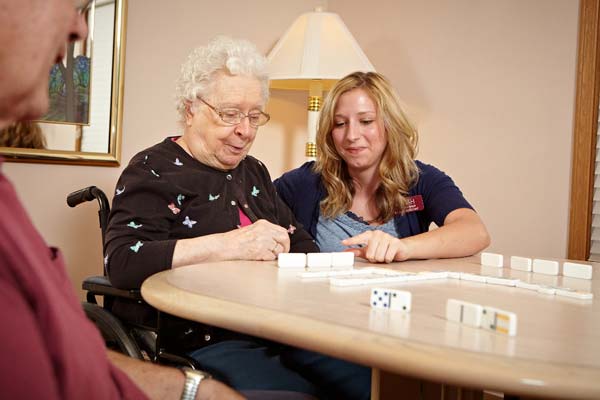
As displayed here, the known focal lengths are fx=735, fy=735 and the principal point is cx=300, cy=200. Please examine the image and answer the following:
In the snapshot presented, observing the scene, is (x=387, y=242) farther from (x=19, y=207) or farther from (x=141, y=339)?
(x=19, y=207)

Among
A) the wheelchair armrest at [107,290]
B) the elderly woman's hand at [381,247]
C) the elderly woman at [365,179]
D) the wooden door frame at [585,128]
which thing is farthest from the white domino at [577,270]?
the wooden door frame at [585,128]

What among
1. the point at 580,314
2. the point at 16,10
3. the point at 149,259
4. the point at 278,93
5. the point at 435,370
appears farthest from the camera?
the point at 278,93

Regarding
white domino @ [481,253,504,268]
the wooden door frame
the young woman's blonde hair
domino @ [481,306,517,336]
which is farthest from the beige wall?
domino @ [481,306,517,336]

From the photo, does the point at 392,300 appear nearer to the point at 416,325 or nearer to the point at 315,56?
the point at 416,325

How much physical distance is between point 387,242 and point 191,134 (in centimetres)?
67

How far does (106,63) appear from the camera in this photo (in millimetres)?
3268

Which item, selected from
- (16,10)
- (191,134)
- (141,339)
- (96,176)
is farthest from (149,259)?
(96,176)

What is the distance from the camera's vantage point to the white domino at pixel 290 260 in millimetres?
1771

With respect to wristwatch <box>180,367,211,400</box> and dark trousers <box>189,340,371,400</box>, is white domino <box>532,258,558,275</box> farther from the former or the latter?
wristwatch <box>180,367,211,400</box>

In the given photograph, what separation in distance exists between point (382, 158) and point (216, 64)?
0.75 metres

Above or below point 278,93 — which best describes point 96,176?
below

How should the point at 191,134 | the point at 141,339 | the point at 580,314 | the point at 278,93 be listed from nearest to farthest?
the point at 580,314
the point at 141,339
the point at 191,134
the point at 278,93

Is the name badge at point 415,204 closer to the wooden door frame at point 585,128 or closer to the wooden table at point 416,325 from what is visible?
the wooden table at point 416,325

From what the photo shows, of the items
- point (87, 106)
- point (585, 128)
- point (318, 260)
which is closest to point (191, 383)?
point (318, 260)
